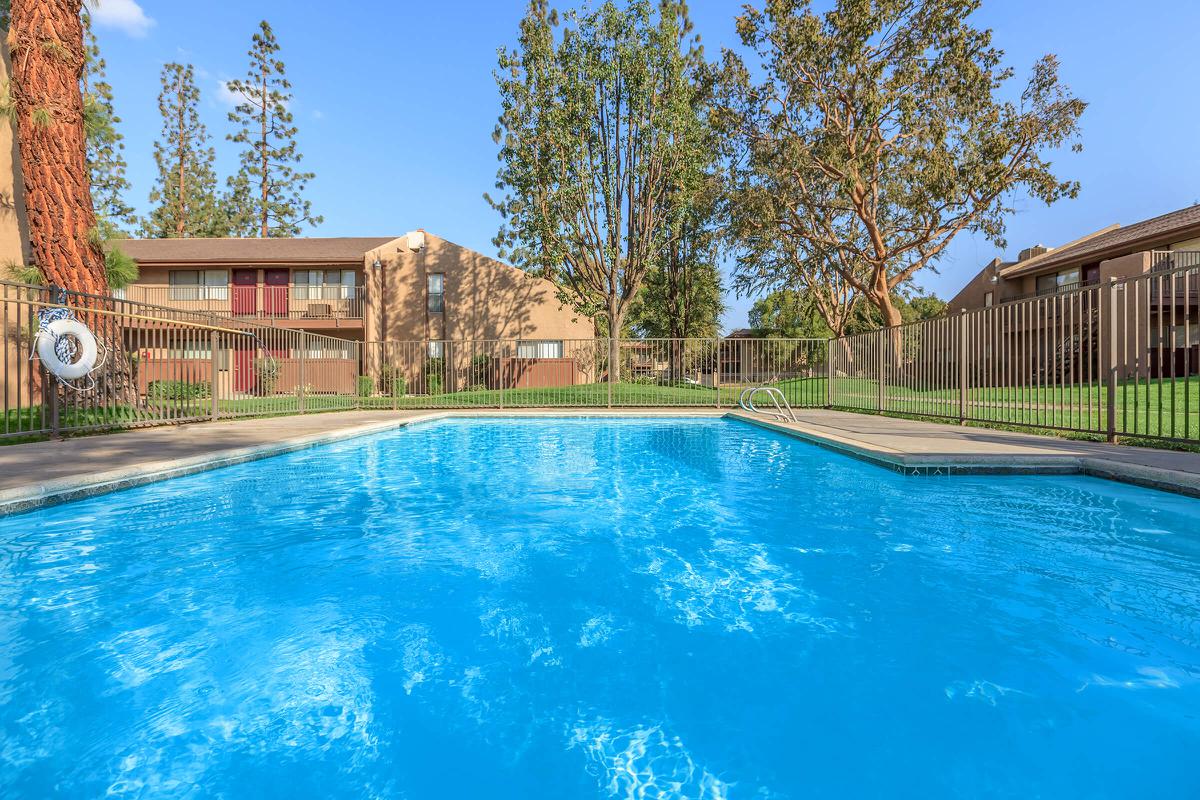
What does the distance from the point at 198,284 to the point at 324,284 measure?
611cm

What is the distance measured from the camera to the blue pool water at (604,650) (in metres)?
1.92

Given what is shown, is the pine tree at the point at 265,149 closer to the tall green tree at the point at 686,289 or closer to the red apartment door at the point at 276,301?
the red apartment door at the point at 276,301

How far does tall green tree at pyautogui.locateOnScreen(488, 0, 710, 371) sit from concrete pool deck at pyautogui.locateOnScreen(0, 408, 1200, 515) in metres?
14.1

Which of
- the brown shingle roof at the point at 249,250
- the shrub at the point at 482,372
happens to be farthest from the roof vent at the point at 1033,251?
the brown shingle roof at the point at 249,250

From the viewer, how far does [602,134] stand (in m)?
22.8

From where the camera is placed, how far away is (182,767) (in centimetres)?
192

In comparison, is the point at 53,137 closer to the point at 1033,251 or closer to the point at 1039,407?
the point at 1039,407

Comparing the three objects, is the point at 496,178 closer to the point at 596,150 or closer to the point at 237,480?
the point at 596,150

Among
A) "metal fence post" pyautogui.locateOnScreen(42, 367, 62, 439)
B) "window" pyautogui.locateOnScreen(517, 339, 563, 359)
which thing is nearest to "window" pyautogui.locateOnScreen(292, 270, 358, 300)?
"window" pyautogui.locateOnScreen(517, 339, 563, 359)

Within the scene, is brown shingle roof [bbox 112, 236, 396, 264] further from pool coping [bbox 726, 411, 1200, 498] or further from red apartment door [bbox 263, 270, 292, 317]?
pool coping [bbox 726, 411, 1200, 498]

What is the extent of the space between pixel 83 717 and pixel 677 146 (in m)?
23.1

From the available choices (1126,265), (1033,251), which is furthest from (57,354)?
(1033,251)

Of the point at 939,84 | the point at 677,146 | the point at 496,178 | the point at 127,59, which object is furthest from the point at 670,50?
the point at 127,59

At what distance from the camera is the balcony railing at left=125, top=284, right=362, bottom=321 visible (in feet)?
87.1
